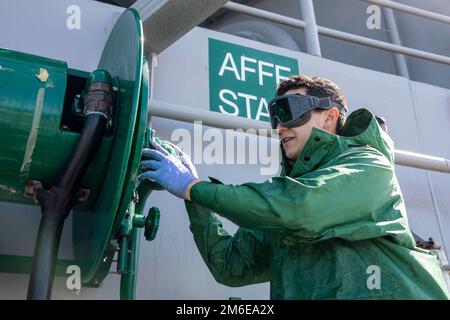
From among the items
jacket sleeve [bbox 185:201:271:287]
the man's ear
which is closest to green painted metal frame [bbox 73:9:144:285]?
jacket sleeve [bbox 185:201:271:287]

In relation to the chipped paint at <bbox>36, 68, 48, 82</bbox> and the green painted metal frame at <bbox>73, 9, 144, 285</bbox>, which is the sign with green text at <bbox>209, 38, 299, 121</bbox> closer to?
the green painted metal frame at <bbox>73, 9, 144, 285</bbox>

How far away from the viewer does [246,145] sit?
8.21 feet

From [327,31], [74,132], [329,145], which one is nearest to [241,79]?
[327,31]

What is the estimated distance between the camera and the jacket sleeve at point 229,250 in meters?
1.78

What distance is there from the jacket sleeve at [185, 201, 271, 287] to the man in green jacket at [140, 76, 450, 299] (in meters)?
0.13

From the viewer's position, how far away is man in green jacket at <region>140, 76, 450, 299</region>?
1.36 meters

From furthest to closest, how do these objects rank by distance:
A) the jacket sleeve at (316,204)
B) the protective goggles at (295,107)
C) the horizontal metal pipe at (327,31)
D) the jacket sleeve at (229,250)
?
the horizontal metal pipe at (327,31)
the jacket sleeve at (229,250)
the protective goggles at (295,107)
the jacket sleeve at (316,204)

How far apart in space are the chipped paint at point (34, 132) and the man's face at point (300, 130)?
62 centimetres

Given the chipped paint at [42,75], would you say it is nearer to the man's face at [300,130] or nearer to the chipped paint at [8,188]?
the chipped paint at [8,188]

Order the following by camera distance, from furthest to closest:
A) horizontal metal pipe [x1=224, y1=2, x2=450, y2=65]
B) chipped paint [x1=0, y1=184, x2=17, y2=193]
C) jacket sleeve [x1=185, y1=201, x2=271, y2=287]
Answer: horizontal metal pipe [x1=224, y1=2, x2=450, y2=65], jacket sleeve [x1=185, y1=201, x2=271, y2=287], chipped paint [x1=0, y1=184, x2=17, y2=193]

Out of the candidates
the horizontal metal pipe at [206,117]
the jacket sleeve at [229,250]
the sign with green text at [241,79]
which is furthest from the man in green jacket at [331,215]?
the sign with green text at [241,79]

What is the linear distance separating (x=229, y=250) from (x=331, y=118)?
47cm
